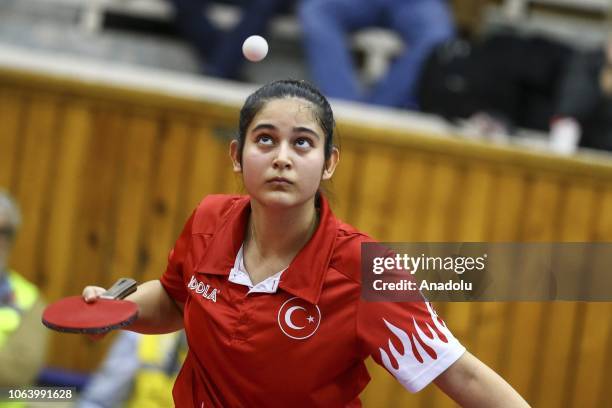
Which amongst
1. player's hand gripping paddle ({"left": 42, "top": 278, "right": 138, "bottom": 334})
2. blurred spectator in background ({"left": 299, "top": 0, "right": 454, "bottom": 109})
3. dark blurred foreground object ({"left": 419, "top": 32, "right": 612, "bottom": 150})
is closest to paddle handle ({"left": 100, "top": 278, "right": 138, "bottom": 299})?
player's hand gripping paddle ({"left": 42, "top": 278, "right": 138, "bottom": 334})

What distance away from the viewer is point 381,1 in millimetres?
6371

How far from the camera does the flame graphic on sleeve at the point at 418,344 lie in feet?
7.40

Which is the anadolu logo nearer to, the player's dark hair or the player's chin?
the player's chin

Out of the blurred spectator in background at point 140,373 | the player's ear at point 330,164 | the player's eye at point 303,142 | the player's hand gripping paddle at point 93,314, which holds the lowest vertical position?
the blurred spectator in background at point 140,373

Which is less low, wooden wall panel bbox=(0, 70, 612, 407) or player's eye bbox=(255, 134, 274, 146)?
player's eye bbox=(255, 134, 274, 146)

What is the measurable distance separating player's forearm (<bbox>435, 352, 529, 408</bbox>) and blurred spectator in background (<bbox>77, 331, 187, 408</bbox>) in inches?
78.5

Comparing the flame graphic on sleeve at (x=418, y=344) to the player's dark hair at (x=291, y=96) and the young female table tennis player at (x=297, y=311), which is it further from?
the player's dark hair at (x=291, y=96)

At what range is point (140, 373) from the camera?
422cm

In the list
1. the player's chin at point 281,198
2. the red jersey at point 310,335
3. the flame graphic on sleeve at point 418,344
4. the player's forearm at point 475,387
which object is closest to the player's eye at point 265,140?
the player's chin at point 281,198

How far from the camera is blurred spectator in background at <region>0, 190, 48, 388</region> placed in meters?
3.84

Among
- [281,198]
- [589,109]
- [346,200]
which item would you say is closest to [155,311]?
[281,198]

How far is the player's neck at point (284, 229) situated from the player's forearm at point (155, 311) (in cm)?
38

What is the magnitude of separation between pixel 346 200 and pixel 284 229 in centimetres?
277

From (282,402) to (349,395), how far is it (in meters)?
0.17
